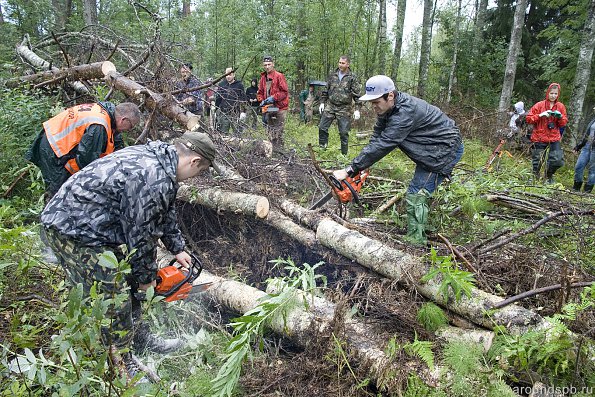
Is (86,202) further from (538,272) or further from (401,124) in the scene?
(538,272)

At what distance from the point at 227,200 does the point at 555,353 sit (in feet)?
11.4

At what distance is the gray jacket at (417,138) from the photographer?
4066 mm

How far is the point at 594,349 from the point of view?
2.33m

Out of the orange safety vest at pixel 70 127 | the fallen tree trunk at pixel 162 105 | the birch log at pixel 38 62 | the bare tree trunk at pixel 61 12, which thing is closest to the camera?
the orange safety vest at pixel 70 127

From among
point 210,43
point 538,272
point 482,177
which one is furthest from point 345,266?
Answer: point 210,43

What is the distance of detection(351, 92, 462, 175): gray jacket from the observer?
13.3 feet

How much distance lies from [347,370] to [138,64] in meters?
5.59

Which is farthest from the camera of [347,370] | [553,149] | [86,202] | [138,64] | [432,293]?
[553,149]

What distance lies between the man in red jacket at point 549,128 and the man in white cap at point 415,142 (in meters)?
4.24

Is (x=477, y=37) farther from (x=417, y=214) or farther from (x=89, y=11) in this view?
(x=417, y=214)

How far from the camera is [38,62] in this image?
8.11m

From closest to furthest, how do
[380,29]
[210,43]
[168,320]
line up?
[168,320], [210,43], [380,29]

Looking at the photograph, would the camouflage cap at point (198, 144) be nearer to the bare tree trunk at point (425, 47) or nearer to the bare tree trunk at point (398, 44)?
the bare tree trunk at point (425, 47)

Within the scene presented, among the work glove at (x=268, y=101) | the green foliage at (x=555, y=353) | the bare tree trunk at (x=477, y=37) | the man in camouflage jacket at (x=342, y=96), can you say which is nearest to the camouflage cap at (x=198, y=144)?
the green foliage at (x=555, y=353)
